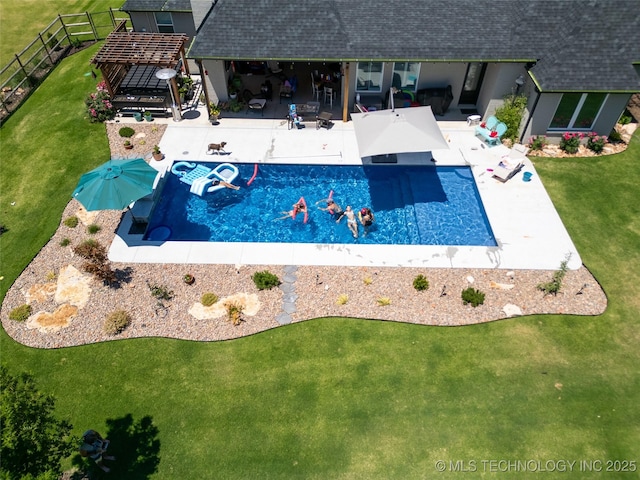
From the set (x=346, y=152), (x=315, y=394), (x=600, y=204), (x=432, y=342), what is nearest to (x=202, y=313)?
(x=315, y=394)

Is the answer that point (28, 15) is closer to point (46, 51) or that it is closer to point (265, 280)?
point (46, 51)

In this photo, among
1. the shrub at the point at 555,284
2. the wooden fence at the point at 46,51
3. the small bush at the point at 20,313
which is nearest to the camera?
the small bush at the point at 20,313

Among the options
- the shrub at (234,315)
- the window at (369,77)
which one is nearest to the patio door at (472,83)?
the window at (369,77)

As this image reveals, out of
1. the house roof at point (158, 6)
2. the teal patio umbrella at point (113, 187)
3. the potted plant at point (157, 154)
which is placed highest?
the house roof at point (158, 6)

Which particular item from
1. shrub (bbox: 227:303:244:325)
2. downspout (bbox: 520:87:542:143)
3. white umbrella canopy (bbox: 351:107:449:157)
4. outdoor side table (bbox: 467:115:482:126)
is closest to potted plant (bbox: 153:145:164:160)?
white umbrella canopy (bbox: 351:107:449:157)

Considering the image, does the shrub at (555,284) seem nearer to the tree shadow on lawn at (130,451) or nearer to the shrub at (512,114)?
the shrub at (512,114)

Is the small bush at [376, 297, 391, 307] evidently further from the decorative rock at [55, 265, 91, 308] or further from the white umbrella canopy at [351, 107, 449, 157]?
the decorative rock at [55, 265, 91, 308]

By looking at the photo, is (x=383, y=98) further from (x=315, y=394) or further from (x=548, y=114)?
(x=315, y=394)
